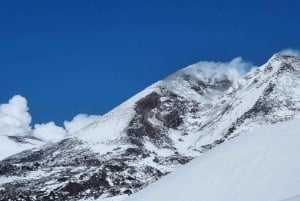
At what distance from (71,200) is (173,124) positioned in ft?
252

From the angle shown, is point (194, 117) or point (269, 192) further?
point (194, 117)

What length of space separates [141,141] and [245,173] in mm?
153333

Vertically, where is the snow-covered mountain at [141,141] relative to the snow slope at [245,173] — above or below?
above

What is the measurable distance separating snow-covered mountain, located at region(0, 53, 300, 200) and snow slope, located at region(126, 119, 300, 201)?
94820 mm

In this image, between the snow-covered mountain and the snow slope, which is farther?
the snow-covered mountain

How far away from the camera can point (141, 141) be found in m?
168

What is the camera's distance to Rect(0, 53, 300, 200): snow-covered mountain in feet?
404

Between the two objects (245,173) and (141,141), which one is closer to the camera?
(245,173)

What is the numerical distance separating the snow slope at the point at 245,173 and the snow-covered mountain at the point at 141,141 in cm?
9482

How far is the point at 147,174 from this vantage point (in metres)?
132

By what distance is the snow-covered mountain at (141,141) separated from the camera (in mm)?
123062

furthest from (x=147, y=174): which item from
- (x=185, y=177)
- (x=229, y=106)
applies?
(x=185, y=177)

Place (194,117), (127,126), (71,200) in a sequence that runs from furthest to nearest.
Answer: (194,117), (127,126), (71,200)

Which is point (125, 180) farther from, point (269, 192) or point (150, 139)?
point (269, 192)
